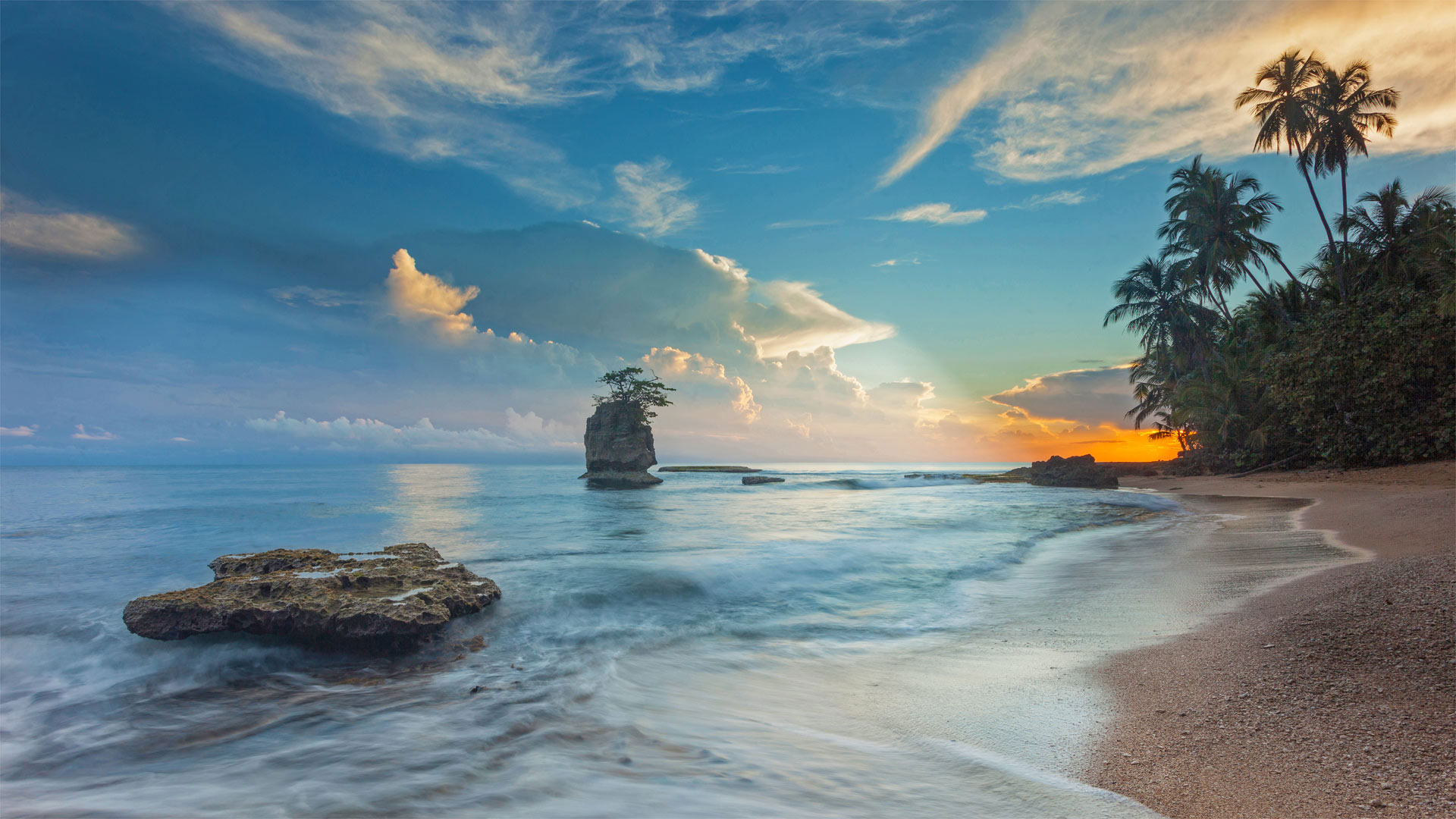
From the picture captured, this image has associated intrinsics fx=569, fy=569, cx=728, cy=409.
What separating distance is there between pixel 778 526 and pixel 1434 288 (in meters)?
22.7

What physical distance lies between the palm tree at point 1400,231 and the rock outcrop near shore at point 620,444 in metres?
42.1

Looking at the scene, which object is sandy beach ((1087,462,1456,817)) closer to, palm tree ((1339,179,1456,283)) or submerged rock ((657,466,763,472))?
palm tree ((1339,179,1456,283))

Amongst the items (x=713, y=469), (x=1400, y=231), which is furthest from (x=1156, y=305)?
(x=713, y=469)

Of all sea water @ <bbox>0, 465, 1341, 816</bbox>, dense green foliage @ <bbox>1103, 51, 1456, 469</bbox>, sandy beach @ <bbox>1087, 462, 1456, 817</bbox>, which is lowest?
sea water @ <bbox>0, 465, 1341, 816</bbox>

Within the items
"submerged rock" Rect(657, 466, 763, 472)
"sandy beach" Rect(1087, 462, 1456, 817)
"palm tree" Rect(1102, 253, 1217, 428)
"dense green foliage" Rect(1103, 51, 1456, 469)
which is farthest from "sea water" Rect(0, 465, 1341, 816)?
"submerged rock" Rect(657, 466, 763, 472)

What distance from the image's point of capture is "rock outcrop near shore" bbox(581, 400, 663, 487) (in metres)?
47.0

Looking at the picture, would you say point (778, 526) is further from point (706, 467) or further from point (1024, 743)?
point (706, 467)

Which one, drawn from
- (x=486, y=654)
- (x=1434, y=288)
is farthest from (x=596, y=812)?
(x=1434, y=288)

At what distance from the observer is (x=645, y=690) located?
5328 mm

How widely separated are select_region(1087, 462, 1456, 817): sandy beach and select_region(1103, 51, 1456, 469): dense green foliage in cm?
1910

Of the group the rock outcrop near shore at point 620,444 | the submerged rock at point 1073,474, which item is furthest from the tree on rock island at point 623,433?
the submerged rock at point 1073,474

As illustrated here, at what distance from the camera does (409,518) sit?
2262cm

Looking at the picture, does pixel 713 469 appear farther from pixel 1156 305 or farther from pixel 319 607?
pixel 319 607

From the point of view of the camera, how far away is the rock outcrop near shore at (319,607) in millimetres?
6016
